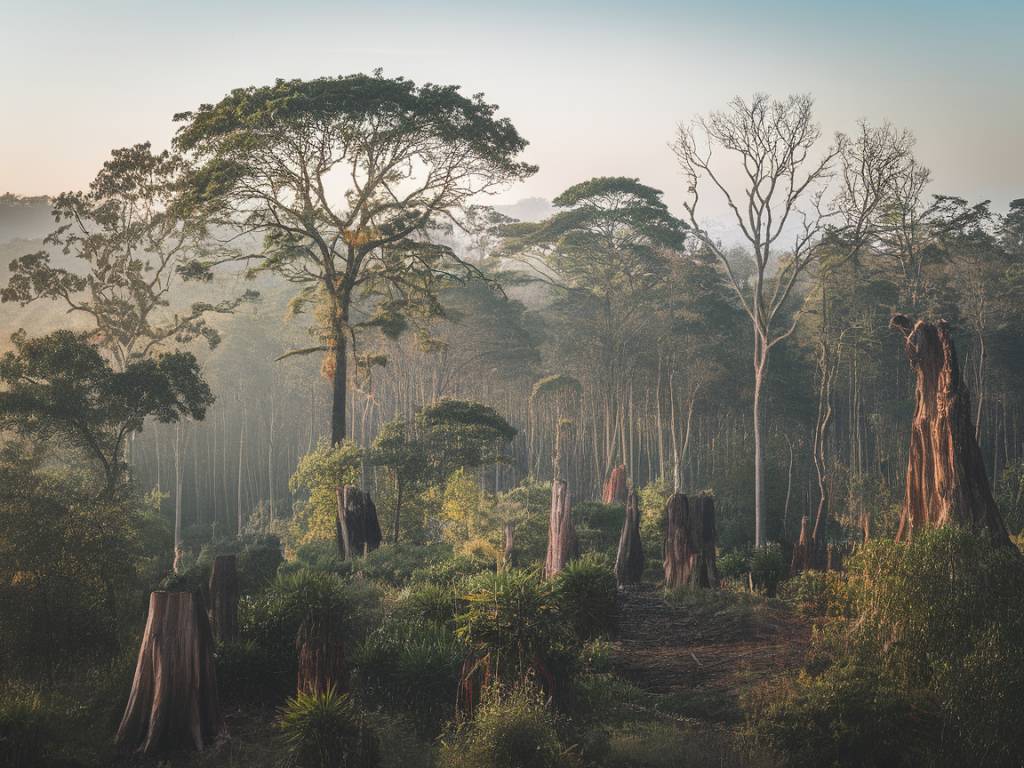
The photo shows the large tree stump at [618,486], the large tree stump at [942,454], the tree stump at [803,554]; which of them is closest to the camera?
the large tree stump at [942,454]

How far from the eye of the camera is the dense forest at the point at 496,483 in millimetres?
11203

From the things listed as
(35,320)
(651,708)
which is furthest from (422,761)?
(35,320)

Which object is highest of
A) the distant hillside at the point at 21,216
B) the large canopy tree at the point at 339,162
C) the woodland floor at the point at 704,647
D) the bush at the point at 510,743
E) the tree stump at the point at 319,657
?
the distant hillside at the point at 21,216

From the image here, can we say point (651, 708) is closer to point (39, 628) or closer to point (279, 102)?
point (39, 628)

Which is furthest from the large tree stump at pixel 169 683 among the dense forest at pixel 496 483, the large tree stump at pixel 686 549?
the large tree stump at pixel 686 549

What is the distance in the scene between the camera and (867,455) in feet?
144

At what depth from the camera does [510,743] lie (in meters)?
10.1

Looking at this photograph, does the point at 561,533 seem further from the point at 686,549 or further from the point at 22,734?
the point at 22,734

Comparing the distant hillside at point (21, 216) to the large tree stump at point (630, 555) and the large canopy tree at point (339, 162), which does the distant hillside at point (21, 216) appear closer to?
the large canopy tree at point (339, 162)

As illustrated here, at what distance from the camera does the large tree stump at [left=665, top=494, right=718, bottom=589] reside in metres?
20.3

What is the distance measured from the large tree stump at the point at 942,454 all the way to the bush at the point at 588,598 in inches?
206

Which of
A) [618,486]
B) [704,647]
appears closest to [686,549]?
[704,647]

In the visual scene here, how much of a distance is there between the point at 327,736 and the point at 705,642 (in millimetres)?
8015

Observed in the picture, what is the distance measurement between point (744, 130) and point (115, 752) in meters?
28.2
